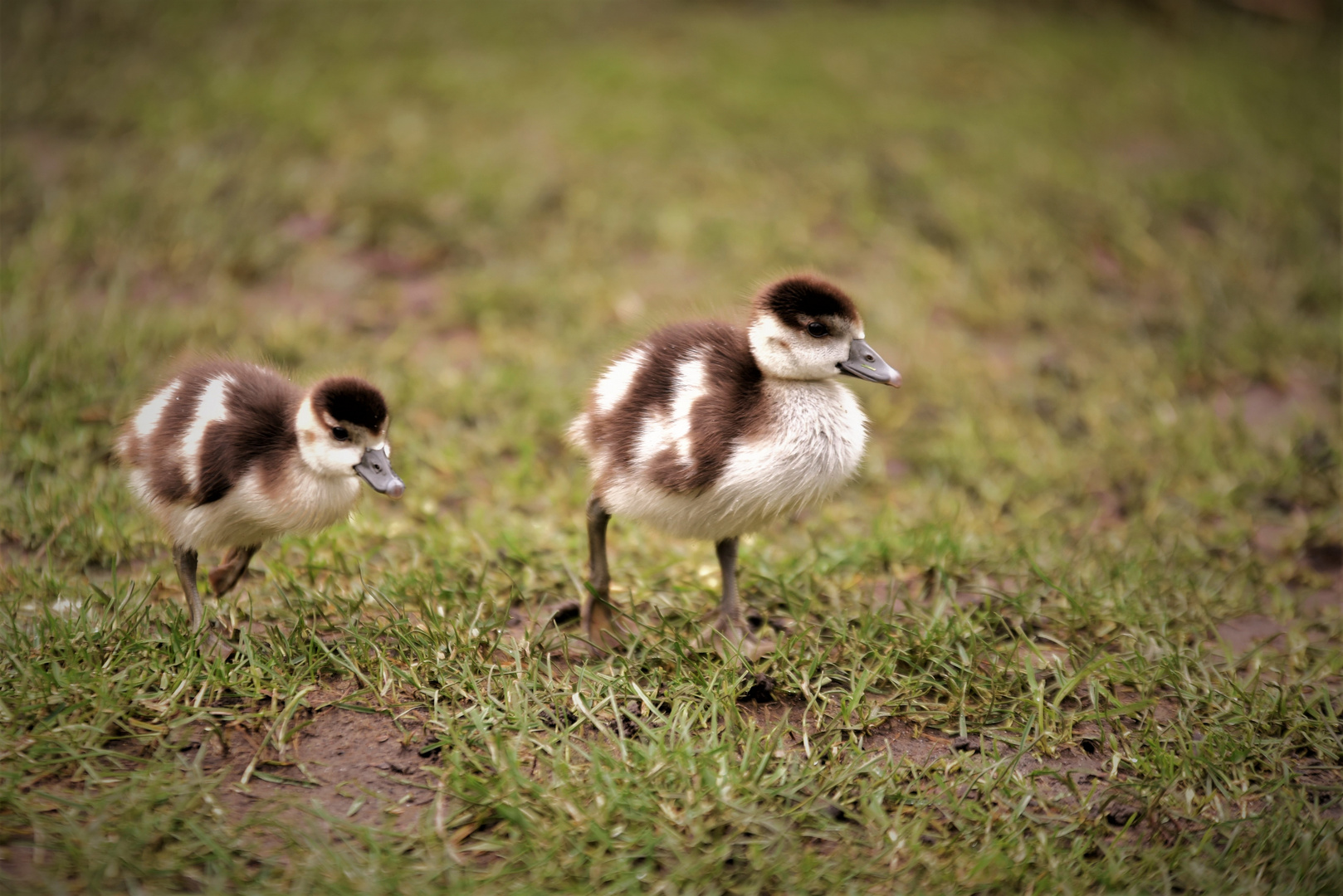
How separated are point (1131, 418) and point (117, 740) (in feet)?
17.2

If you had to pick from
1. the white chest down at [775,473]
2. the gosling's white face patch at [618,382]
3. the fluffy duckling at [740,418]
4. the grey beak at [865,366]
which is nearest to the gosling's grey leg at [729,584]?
the fluffy duckling at [740,418]

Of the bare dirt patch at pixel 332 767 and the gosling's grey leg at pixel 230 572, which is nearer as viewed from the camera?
the bare dirt patch at pixel 332 767

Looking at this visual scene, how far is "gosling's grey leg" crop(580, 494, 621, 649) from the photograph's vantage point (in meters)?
3.62

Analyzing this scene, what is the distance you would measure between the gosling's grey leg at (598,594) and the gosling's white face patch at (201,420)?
48.6 inches

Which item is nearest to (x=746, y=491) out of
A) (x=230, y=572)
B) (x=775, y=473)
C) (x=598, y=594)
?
(x=775, y=473)

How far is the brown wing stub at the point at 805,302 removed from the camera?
3215mm

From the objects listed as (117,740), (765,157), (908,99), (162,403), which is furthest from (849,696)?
(908,99)

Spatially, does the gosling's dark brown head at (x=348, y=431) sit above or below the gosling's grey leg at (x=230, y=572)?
above

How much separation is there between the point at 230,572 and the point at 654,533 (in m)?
1.76

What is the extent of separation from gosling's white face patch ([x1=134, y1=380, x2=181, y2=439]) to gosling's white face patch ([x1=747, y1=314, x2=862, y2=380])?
192cm

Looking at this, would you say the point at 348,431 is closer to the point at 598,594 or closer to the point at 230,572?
the point at 230,572

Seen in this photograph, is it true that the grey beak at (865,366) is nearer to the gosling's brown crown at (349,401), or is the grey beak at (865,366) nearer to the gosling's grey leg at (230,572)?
the gosling's brown crown at (349,401)

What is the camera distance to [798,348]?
3.26 meters

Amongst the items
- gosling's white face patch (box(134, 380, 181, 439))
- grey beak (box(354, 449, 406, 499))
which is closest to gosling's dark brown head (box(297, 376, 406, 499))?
grey beak (box(354, 449, 406, 499))
